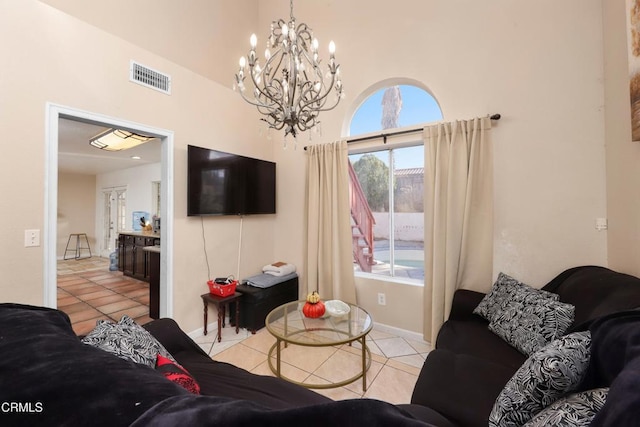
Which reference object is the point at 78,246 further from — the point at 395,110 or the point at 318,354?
the point at 395,110

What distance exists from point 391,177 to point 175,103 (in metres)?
2.44

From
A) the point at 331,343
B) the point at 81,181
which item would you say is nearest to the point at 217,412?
the point at 331,343

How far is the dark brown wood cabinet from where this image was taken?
178 inches

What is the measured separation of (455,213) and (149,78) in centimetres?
316

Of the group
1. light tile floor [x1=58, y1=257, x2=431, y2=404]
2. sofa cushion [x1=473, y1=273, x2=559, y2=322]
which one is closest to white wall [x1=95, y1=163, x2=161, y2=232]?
light tile floor [x1=58, y1=257, x2=431, y2=404]

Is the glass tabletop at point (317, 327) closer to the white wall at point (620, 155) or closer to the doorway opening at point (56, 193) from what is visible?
the doorway opening at point (56, 193)

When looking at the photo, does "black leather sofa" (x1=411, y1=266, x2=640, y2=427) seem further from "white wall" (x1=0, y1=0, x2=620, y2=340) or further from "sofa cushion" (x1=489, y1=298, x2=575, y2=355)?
"white wall" (x1=0, y1=0, x2=620, y2=340)

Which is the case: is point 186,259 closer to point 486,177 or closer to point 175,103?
point 175,103

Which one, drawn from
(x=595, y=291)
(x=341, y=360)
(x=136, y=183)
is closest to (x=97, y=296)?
(x=136, y=183)

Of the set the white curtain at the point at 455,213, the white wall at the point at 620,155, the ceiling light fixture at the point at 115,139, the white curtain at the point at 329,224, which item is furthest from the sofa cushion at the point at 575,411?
the ceiling light fixture at the point at 115,139

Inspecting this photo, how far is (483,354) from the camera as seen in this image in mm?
1558

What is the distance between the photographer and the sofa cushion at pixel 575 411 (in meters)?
0.60

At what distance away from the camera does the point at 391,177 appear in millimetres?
2873

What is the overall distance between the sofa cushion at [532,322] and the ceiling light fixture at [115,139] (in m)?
4.40
